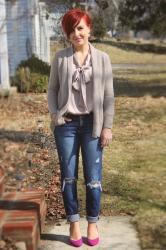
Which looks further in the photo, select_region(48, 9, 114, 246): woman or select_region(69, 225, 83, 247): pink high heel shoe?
select_region(69, 225, 83, 247): pink high heel shoe

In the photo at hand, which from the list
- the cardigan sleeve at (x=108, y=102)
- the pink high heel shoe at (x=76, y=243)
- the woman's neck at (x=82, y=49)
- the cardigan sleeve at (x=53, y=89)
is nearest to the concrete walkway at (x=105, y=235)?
the pink high heel shoe at (x=76, y=243)

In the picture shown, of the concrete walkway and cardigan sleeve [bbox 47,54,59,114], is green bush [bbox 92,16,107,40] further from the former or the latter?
cardigan sleeve [bbox 47,54,59,114]

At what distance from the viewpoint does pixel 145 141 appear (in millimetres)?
8898

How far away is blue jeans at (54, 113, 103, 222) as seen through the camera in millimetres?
4215

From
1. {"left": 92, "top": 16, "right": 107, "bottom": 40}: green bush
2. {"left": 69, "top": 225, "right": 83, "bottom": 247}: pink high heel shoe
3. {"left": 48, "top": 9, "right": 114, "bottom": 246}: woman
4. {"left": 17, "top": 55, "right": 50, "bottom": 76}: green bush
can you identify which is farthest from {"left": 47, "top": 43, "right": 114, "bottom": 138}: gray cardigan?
{"left": 17, "top": 55, "right": 50, "bottom": 76}: green bush

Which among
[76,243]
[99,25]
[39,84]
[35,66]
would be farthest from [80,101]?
[35,66]

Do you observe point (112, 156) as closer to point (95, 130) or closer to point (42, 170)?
point (42, 170)

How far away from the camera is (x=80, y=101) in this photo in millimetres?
4164

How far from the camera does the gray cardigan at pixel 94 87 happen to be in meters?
4.12

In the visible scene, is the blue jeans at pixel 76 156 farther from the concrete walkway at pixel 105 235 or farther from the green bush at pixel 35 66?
the green bush at pixel 35 66

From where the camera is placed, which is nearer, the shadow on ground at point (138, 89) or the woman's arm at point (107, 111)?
the woman's arm at point (107, 111)

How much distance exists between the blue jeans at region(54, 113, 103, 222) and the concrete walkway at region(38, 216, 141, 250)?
0.25 meters

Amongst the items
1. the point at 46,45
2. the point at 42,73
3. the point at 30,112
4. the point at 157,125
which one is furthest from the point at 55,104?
the point at 46,45

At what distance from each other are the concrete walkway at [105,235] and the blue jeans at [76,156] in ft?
0.81
